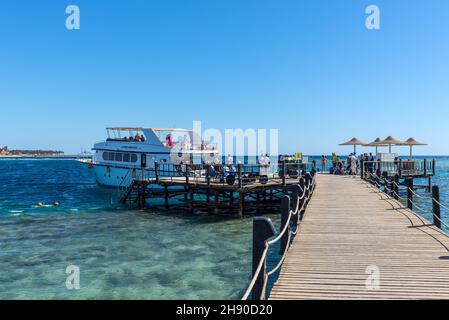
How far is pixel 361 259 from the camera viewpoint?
23.7ft

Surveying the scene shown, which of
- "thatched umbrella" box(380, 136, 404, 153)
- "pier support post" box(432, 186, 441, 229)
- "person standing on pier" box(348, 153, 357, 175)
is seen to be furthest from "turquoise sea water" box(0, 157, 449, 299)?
"thatched umbrella" box(380, 136, 404, 153)

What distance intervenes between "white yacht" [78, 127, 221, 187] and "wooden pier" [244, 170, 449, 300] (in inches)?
808

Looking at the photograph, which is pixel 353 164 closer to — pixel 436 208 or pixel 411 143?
pixel 411 143

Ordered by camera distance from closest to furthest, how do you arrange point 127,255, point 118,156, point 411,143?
point 127,255 < point 411,143 < point 118,156

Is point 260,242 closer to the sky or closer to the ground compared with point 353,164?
closer to the ground

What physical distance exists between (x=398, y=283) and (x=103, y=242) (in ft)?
43.0

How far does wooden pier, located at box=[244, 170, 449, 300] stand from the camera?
555 cm

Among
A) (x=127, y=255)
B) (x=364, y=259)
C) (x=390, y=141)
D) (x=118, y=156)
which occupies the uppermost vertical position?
(x=390, y=141)

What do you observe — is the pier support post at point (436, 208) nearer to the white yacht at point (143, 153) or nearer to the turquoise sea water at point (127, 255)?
the turquoise sea water at point (127, 255)

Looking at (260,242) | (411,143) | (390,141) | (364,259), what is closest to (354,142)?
(390,141)

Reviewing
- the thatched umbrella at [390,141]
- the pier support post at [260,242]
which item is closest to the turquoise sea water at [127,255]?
the pier support post at [260,242]

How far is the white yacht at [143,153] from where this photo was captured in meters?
32.6

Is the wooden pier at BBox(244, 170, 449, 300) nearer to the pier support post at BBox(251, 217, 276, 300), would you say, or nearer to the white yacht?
the pier support post at BBox(251, 217, 276, 300)

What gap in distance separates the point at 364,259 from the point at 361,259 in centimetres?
6
